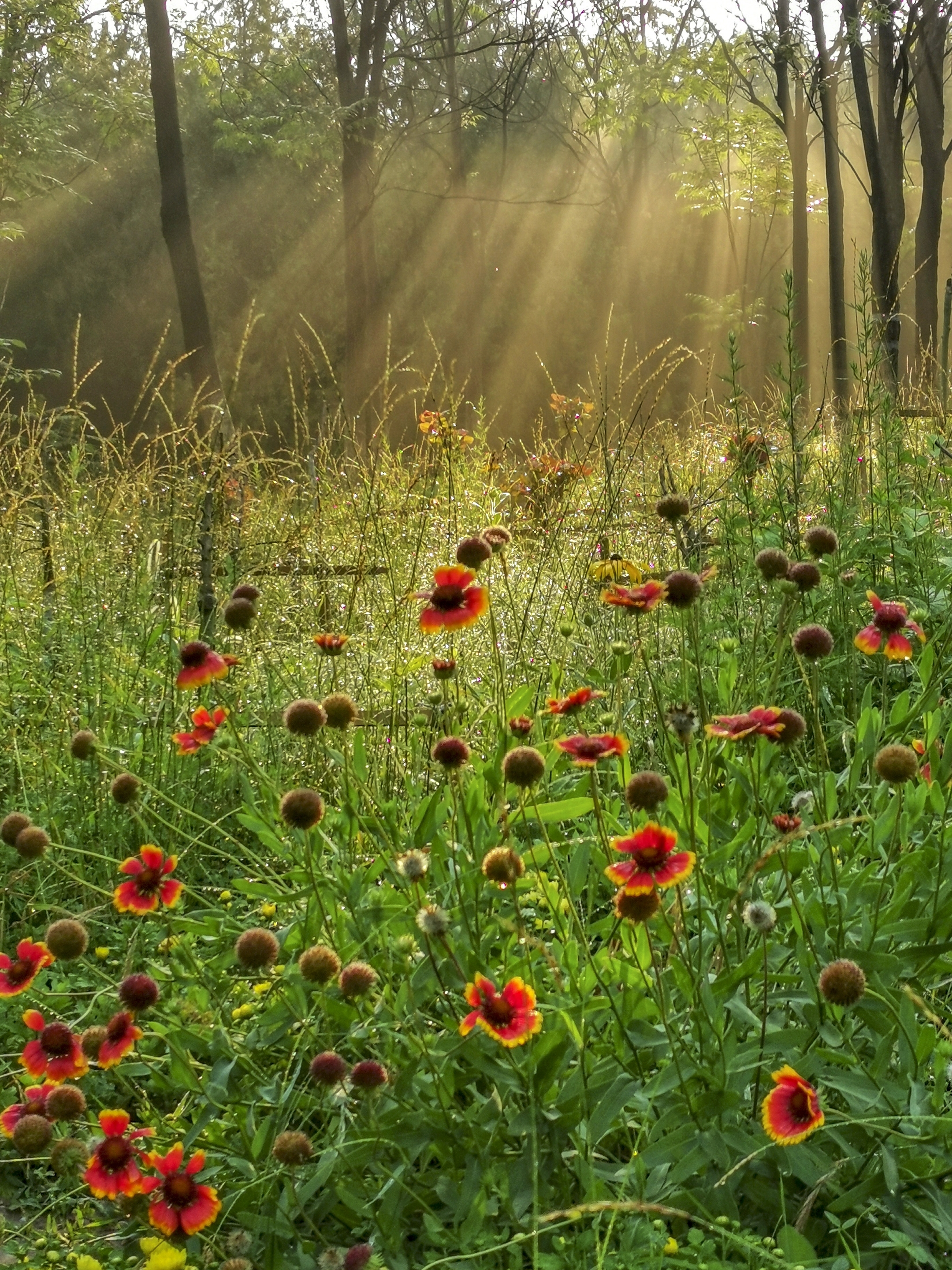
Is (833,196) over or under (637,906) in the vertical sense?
over

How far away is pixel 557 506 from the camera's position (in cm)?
515

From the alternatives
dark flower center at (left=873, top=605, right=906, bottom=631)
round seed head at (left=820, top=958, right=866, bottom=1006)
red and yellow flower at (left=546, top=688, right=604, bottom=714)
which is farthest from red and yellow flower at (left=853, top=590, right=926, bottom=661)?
round seed head at (left=820, top=958, right=866, bottom=1006)

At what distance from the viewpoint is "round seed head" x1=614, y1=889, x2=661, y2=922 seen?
110 cm

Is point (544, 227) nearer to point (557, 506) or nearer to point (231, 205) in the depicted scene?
point (231, 205)

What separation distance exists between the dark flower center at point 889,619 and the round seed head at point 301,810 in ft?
2.58

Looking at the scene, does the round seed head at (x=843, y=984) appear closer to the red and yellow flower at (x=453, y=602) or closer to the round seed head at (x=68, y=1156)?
the red and yellow flower at (x=453, y=602)

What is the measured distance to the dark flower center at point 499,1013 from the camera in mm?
1106

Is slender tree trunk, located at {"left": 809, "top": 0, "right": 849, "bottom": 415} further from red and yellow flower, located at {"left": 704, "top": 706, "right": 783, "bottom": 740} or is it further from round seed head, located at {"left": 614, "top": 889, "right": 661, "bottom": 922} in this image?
round seed head, located at {"left": 614, "top": 889, "right": 661, "bottom": 922}

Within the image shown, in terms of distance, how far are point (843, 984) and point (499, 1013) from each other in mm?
338

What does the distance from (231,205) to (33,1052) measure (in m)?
22.0

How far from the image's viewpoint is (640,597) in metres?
1.39

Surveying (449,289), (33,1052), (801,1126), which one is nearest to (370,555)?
(33,1052)

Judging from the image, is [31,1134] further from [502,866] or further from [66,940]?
[502,866]

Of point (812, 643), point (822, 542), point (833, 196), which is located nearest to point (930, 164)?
point (833, 196)
